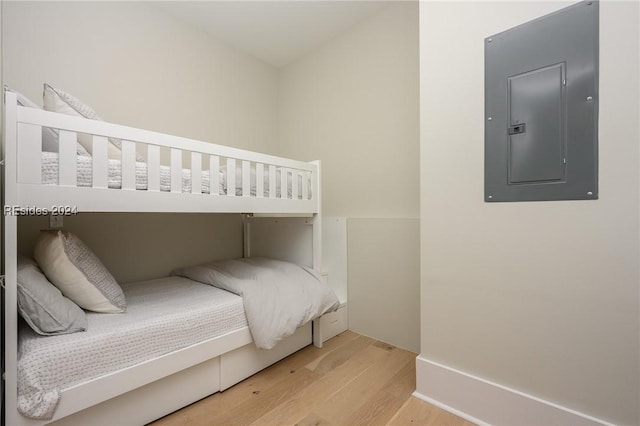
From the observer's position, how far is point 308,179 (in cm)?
176

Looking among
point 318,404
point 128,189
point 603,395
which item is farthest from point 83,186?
point 603,395

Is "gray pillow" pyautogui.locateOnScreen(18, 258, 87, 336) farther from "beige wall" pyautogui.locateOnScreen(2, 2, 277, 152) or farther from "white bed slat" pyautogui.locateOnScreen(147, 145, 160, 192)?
Result: "beige wall" pyautogui.locateOnScreen(2, 2, 277, 152)

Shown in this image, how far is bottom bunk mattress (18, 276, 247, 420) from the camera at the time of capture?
2.66ft

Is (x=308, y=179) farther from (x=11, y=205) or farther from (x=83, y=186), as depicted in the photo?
(x=11, y=205)

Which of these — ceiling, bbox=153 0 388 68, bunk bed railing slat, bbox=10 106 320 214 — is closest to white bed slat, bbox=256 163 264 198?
bunk bed railing slat, bbox=10 106 320 214

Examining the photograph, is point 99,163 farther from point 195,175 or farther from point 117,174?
point 195,175

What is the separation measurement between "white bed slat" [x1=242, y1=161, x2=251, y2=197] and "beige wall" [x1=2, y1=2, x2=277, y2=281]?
3.03 ft

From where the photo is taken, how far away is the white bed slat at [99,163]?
3.15ft

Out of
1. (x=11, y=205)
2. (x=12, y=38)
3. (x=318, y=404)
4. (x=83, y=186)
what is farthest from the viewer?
(x=12, y=38)

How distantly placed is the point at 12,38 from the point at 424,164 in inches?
85.3

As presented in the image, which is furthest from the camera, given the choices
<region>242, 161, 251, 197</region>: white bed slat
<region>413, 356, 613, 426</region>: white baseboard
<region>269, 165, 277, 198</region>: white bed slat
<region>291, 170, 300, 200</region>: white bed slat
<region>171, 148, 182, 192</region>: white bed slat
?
<region>291, 170, 300, 200</region>: white bed slat

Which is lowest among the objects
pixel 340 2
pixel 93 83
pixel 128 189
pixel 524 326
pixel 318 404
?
pixel 318 404

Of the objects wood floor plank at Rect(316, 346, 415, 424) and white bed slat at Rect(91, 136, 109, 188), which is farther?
wood floor plank at Rect(316, 346, 415, 424)

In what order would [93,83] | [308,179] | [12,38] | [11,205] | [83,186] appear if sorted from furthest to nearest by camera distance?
1. [308,179]
2. [93,83]
3. [12,38]
4. [83,186]
5. [11,205]
